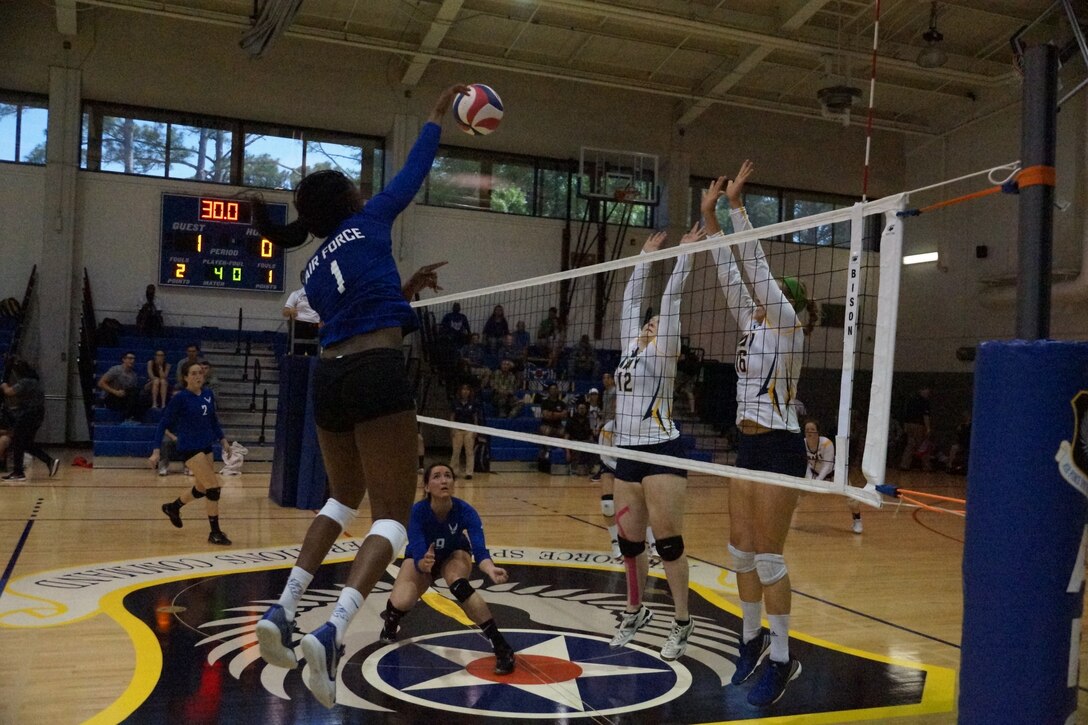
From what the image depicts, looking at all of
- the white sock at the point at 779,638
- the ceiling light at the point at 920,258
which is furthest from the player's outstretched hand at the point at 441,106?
the ceiling light at the point at 920,258

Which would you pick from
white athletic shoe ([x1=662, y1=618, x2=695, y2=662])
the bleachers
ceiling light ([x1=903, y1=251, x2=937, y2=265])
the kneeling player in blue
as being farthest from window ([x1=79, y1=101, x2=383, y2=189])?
white athletic shoe ([x1=662, y1=618, x2=695, y2=662])

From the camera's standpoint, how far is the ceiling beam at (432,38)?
14.8 metres

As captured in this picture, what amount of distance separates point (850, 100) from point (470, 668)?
1349cm

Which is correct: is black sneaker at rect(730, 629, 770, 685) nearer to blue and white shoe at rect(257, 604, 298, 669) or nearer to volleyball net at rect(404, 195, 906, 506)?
volleyball net at rect(404, 195, 906, 506)

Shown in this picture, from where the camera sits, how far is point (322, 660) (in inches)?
108

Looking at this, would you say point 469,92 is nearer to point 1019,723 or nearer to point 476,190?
point 1019,723

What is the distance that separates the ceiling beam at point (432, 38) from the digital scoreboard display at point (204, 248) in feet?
12.0

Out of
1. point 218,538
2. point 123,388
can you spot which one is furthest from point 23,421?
point 218,538

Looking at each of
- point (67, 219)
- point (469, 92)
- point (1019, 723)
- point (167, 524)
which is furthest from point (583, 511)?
point (67, 219)

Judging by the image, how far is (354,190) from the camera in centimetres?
326

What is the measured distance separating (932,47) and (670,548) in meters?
13.8

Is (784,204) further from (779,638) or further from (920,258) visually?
(779,638)

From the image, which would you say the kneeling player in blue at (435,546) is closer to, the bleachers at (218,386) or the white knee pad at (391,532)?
the white knee pad at (391,532)

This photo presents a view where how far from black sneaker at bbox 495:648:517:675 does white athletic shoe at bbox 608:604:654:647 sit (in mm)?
735
